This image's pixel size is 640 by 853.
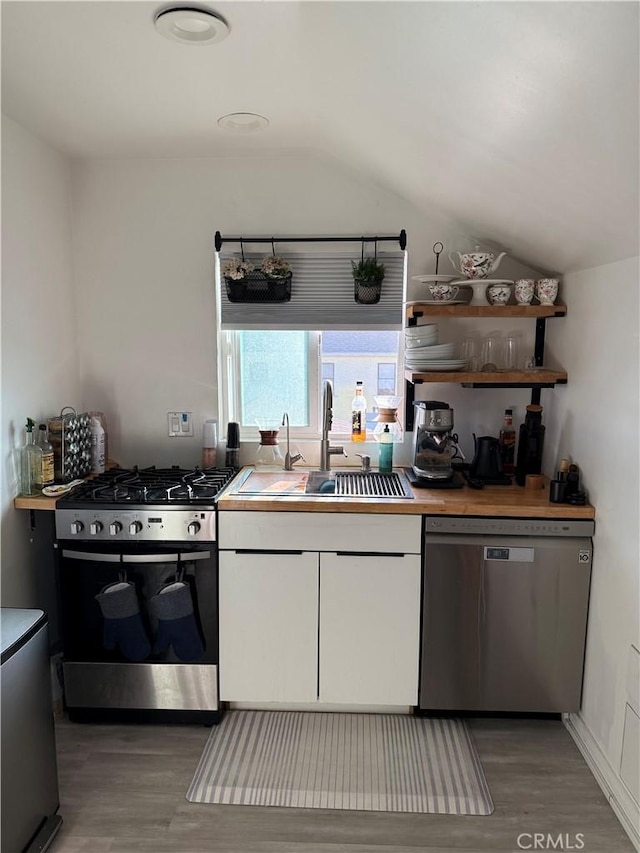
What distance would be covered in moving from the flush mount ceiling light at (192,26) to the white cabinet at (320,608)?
160 cm

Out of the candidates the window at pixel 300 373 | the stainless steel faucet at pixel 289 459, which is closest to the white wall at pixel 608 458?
the window at pixel 300 373

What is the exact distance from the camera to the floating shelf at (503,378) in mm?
2506

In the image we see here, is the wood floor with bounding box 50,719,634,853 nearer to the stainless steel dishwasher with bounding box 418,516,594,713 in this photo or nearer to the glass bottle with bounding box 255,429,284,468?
the stainless steel dishwasher with bounding box 418,516,594,713

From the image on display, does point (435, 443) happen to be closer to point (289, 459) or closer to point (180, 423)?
point (289, 459)

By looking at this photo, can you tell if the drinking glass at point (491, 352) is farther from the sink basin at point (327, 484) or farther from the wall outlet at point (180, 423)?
the wall outlet at point (180, 423)

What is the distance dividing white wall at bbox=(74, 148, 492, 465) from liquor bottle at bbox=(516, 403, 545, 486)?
34.8 inches

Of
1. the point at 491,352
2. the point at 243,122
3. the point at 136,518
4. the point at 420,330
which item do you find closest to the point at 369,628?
the point at 136,518

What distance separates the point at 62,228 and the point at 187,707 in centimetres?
220

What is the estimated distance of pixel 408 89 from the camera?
1663 millimetres

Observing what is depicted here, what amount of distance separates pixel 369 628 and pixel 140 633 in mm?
915

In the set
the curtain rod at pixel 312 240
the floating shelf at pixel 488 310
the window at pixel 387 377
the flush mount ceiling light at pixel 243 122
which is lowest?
the window at pixel 387 377

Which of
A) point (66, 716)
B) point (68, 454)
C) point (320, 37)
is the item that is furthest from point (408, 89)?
point (66, 716)

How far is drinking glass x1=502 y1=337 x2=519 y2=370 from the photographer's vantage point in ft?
9.23

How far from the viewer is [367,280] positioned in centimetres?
275
